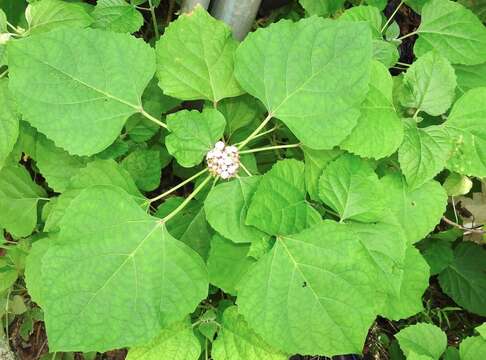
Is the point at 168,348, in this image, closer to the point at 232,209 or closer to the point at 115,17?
the point at 232,209

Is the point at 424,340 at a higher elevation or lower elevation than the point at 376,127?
lower

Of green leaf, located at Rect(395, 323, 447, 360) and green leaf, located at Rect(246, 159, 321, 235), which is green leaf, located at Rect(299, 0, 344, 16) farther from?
green leaf, located at Rect(395, 323, 447, 360)

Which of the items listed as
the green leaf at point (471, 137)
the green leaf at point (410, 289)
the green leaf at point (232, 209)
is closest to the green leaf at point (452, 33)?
the green leaf at point (471, 137)

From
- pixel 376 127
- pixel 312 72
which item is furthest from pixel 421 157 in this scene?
pixel 312 72

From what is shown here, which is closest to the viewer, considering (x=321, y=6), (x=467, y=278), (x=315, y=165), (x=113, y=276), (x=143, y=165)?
(x=113, y=276)

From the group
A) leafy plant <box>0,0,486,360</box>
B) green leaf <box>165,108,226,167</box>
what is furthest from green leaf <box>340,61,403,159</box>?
green leaf <box>165,108,226,167</box>

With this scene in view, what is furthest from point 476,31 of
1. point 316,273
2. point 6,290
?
point 6,290
